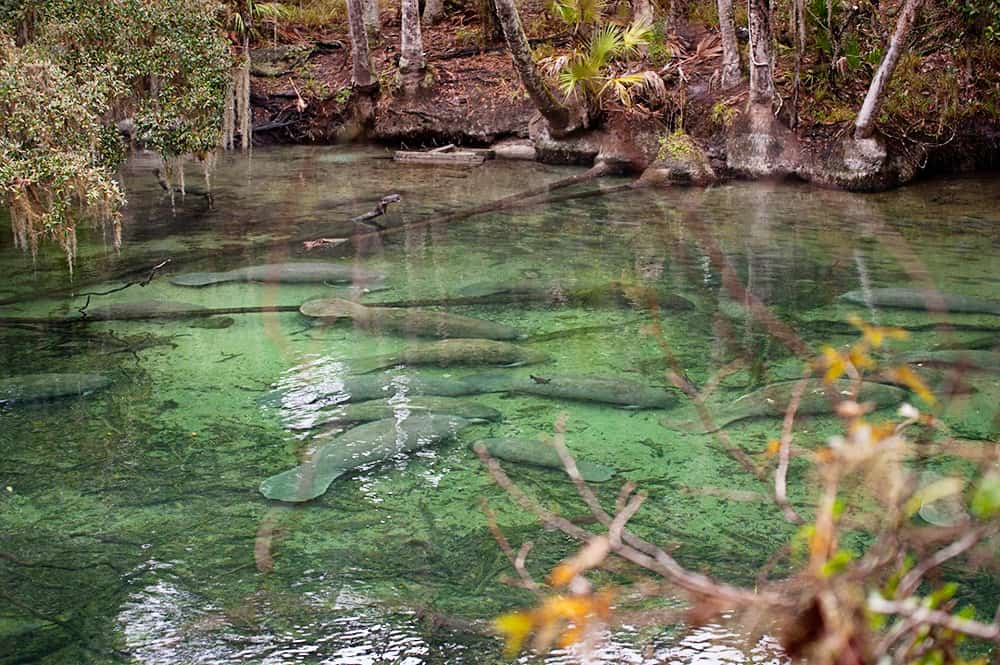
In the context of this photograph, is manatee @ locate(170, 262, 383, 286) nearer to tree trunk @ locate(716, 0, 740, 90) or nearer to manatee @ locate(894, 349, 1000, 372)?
manatee @ locate(894, 349, 1000, 372)

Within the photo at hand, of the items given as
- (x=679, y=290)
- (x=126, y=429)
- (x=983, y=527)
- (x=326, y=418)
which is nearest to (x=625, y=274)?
(x=679, y=290)

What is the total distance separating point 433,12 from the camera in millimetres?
21641

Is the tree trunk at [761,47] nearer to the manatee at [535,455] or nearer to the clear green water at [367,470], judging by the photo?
the clear green water at [367,470]

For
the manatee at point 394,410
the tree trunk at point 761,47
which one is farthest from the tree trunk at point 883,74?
the manatee at point 394,410

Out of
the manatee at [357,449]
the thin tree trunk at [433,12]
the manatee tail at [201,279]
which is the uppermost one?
the thin tree trunk at [433,12]

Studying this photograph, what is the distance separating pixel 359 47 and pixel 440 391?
12914mm

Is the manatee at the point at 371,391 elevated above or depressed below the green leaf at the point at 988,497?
below

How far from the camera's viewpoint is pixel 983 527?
120cm

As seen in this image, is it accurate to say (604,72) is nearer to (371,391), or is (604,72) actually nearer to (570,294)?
(570,294)

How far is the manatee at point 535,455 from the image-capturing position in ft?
17.2

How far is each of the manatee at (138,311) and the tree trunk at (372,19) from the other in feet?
42.7

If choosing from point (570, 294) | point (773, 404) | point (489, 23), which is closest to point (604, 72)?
point (489, 23)

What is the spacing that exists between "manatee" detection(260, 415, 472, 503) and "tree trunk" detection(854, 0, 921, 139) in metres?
9.30

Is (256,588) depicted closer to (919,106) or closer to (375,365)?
(375,365)
